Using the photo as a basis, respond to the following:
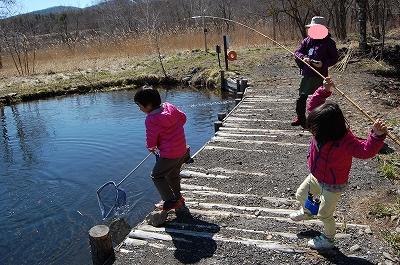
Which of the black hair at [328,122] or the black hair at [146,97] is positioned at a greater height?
the black hair at [146,97]

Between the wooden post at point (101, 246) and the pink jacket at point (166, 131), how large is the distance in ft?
3.25

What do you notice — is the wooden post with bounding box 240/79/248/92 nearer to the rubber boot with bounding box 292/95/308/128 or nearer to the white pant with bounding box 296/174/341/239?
the rubber boot with bounding box 292/95/308/128

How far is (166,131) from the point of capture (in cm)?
449

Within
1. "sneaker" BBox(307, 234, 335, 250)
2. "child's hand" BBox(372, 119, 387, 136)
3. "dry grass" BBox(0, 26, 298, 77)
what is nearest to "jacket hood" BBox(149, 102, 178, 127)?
"sneaker" BBox(307, 234, 335, 250)

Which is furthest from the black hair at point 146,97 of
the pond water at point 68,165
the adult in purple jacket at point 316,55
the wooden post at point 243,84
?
the wooden post at point 243,84

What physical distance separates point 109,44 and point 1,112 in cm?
1002

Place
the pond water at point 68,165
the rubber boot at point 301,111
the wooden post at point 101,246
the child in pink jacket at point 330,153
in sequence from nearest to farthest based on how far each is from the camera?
the child in pink jacket at point 330,153
the wooden post at point 101,246
the pond water at point 68,165
the rubber boot at point 301,111

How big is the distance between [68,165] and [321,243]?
6.37 meters

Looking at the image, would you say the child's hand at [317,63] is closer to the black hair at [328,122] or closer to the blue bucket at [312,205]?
the blue bucket at [312,205]

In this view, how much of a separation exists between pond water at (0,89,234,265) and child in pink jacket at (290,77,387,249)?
10.1ft

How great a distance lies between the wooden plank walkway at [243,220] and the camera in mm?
3979

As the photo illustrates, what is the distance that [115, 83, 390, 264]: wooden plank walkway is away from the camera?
157 inches

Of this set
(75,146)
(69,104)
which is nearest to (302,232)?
(75,146)

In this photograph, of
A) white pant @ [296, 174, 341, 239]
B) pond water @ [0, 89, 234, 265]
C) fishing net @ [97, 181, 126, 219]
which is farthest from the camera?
pond water @ [0, 89, 234, 265]
